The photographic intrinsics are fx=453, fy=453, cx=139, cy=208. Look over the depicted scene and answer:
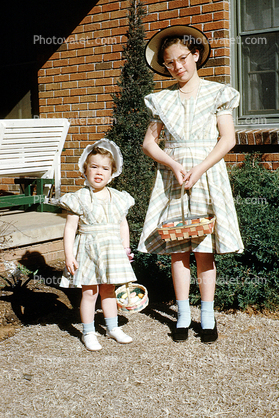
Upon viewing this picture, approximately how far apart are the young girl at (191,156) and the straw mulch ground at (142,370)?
249 millimetres

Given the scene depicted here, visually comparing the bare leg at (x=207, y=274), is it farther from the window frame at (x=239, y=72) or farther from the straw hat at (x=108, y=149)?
the window frame at (x=239, y=72)

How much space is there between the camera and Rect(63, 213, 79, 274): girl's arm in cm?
288

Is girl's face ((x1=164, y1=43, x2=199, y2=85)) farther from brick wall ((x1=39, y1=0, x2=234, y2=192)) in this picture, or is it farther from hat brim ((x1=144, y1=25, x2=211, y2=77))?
brick wall ((x1=39, y1=0, x2=234, y2=192))

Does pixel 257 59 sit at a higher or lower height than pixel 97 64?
lower

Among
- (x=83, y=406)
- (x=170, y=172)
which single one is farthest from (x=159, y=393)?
(x=170, y=172)

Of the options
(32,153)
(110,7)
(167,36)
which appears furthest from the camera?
(110,7)

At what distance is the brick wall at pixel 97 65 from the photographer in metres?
5.01

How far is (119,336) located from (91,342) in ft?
0.63

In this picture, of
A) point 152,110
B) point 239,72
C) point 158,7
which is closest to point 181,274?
point 152,110

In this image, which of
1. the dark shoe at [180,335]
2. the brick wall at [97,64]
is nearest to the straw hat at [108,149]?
the dark shoe at [180,335]

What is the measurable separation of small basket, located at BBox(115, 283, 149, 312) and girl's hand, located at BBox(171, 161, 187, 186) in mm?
908

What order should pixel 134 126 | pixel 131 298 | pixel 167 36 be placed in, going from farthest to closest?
pixel 134 126 < pixel 131 298 < pixel 167 36

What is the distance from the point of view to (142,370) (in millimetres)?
2639

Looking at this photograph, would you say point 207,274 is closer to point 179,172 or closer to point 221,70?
point 179,172
